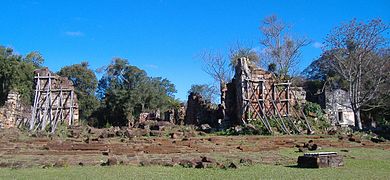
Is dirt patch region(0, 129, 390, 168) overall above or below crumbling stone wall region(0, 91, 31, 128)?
below

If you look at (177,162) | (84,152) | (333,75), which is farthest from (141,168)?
(333,75)

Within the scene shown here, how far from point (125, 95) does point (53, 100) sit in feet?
63.0

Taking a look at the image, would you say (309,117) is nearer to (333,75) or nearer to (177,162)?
(177,162)

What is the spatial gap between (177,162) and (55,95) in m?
15.9

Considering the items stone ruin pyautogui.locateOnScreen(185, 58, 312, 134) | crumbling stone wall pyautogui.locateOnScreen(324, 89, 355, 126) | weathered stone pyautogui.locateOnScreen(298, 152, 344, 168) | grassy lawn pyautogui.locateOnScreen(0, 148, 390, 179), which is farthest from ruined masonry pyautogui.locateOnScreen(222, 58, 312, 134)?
grassy lawn pyautogui.locateOnScreen(0, 148, 390, 179)

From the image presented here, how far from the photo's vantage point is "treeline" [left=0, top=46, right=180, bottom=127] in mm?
40594

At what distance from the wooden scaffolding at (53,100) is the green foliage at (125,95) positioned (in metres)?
17.2

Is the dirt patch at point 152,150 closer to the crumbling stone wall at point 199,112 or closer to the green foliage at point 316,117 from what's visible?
the green foliage at point 316,117

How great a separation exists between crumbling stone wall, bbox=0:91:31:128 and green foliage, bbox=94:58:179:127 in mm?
11556

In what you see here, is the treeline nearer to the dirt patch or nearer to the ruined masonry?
the ruined masonry

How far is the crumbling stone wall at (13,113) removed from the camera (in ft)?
90.3

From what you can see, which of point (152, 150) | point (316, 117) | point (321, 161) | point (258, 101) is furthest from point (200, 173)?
point (316, 117)

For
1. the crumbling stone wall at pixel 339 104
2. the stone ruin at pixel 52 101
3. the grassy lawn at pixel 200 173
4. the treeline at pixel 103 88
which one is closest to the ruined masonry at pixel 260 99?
the crumbling stone wall at pixel 339 104

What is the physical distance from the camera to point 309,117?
910 inches
